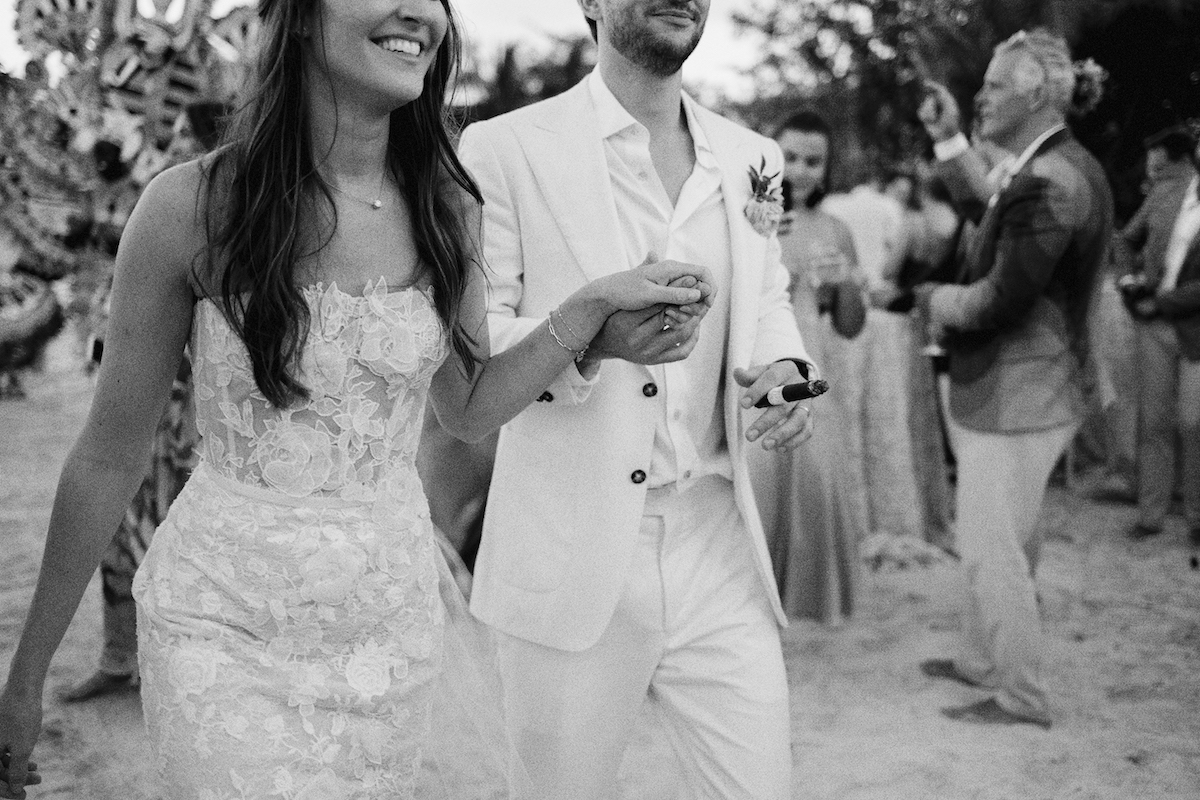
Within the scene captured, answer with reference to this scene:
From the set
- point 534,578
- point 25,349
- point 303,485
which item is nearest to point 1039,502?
point 534,578

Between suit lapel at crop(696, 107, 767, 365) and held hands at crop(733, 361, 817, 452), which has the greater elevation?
suit lapel at crop(696, 107, 767, 365)

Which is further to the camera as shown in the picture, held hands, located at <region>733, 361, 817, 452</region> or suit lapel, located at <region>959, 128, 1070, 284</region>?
suit lapel, located at <region>959, 128, 1070, 284</region>

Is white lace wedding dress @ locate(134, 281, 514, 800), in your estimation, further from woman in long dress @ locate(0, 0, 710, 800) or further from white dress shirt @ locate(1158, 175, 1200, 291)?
white dress shirt @ locate(1158, 175, 1200, 291)

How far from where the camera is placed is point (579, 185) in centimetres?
259

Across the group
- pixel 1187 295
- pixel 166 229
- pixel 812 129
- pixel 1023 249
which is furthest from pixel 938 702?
pixel 166 229

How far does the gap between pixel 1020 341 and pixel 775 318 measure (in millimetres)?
2158

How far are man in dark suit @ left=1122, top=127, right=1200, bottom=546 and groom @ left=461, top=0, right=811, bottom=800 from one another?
5.60m


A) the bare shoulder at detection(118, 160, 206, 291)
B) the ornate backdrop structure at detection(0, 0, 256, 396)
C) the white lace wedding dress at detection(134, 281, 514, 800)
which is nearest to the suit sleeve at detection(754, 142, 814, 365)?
the white lace wedding dress at detection(134, 281, 514, 800)

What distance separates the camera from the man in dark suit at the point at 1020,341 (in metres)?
4.43

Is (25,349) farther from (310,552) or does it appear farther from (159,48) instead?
(310,552)

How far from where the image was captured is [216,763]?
5.80 ft

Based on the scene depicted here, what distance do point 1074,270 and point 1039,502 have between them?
89 centimetres

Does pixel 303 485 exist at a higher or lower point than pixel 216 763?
higher

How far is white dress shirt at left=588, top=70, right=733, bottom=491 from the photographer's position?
8.57 ft
